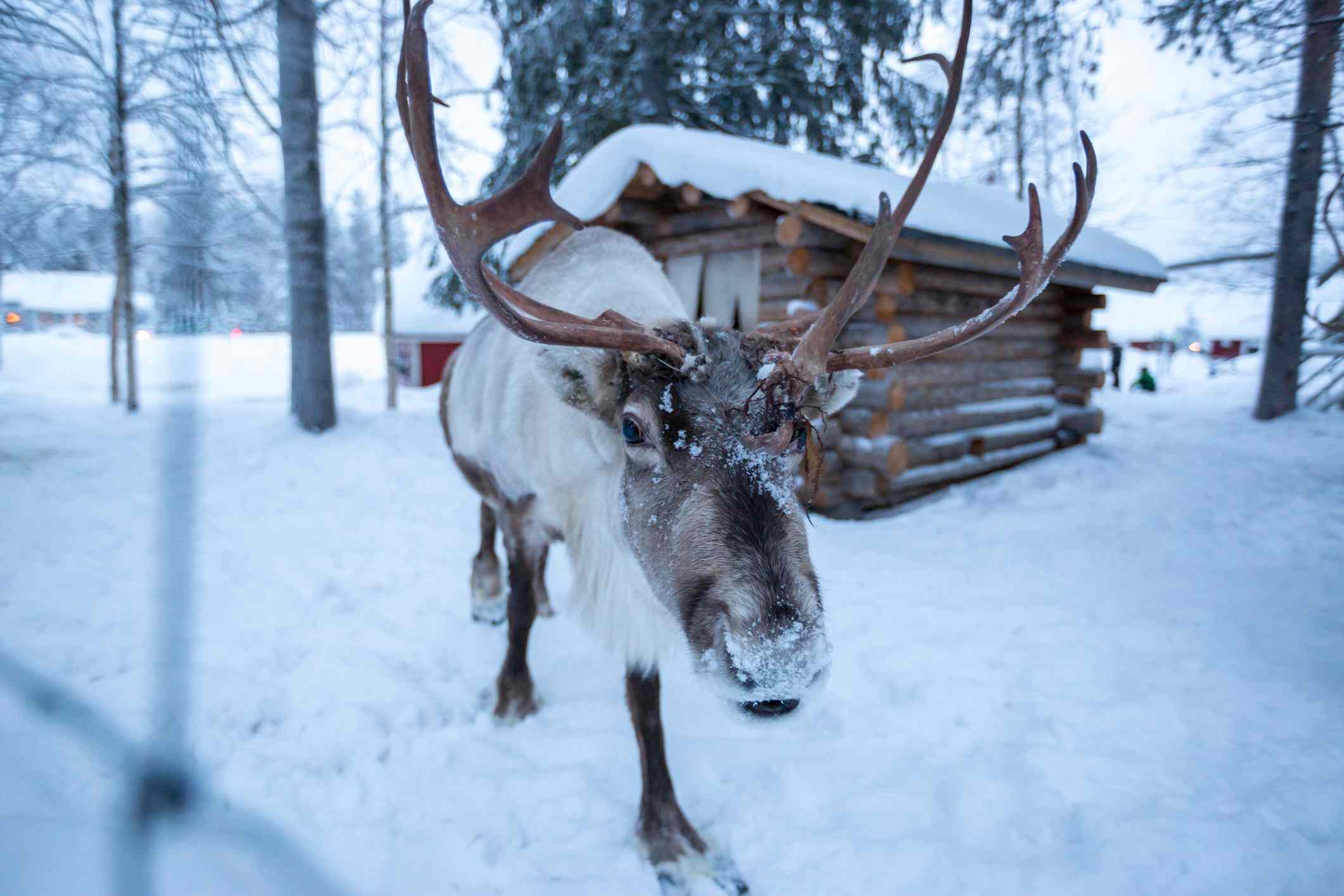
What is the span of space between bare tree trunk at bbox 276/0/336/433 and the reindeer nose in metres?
7.53

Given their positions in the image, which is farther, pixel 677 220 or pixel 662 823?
pixel 677 220

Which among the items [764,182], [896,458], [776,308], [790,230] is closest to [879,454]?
[896,458]

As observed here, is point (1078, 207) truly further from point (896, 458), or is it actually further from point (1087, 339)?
point (1087, 339)

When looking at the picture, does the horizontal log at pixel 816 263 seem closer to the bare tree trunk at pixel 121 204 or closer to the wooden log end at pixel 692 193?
the wooden log end at pixel 692 193

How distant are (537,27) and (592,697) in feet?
26.4

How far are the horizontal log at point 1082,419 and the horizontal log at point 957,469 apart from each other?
0.73 m

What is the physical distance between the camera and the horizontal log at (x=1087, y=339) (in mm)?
8000

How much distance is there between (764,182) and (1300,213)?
20.3 ft

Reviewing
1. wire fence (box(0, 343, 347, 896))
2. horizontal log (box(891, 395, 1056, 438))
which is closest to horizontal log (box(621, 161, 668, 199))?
horizontal log (box(891, 395, 1056, 438))

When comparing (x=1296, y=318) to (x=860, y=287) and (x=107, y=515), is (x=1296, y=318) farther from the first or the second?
(x=107, y=515)

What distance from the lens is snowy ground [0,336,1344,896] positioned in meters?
1.99

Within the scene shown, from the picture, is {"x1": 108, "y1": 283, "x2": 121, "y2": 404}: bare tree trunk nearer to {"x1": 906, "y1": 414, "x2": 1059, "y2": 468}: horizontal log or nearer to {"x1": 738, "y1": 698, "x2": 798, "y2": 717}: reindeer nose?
{"x1": 906, "y1": 414, "x2": 1059, "y2": 468}: horizontal log

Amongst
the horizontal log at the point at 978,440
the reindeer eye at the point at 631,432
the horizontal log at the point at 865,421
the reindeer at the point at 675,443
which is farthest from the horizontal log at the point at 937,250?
the reindeer eye at the point at 631,432

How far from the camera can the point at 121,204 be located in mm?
7012
